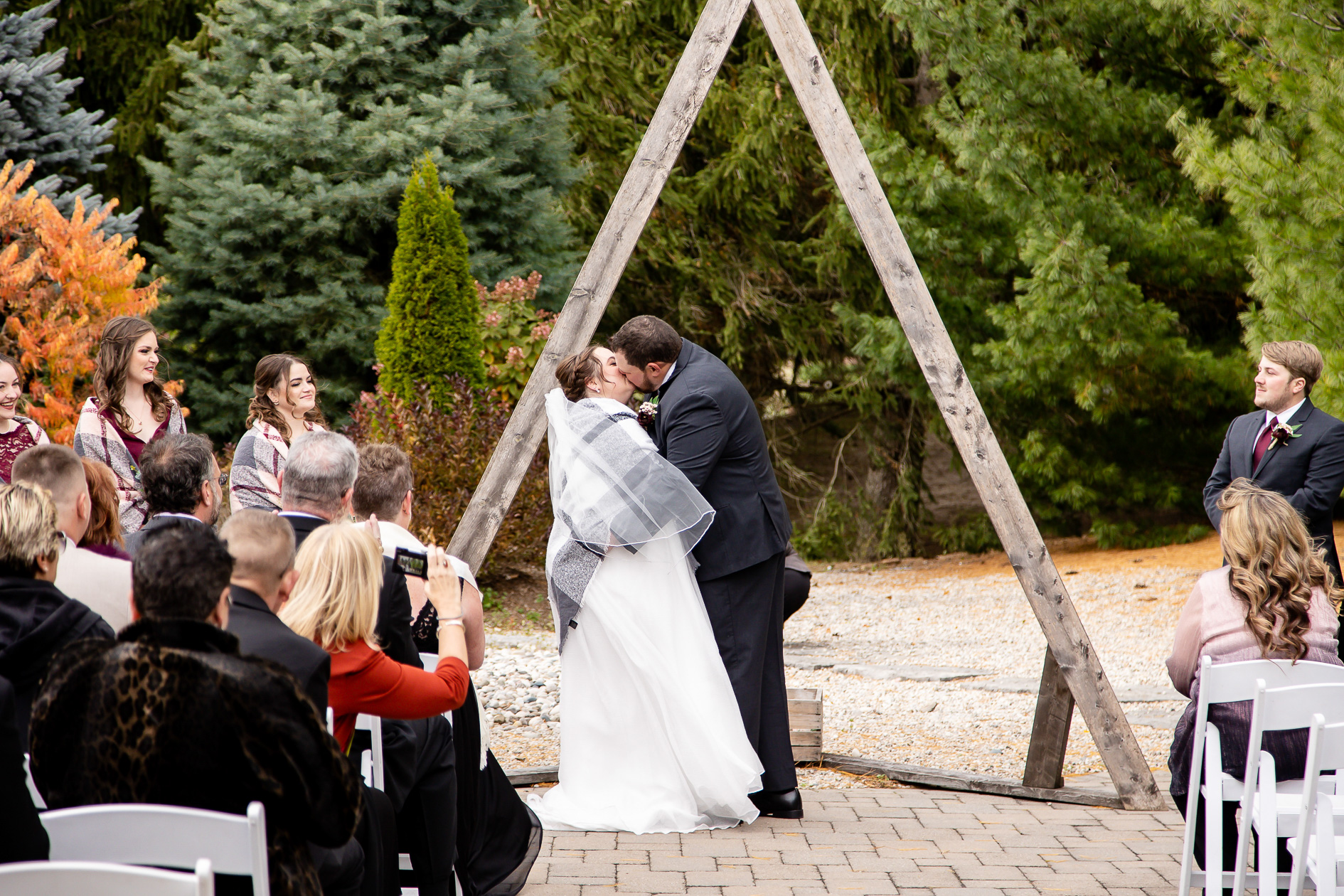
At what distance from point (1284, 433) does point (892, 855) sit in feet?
7.53

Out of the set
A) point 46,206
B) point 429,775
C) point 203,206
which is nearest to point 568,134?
point 203,206

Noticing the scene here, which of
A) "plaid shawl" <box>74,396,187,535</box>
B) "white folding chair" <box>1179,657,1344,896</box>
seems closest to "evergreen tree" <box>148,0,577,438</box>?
"plaid shawl" <box>74,396,187,535</box>

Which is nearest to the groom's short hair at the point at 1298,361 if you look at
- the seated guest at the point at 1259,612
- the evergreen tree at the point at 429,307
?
the seated guest at the point at 1259,612

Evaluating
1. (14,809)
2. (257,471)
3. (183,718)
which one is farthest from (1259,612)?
(257,471)

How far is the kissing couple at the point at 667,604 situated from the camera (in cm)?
406

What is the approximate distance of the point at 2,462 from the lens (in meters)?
4.29

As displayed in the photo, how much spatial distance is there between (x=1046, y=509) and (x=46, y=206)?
9305 millimetres

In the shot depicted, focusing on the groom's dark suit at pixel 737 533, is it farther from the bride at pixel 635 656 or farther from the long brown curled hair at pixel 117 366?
the long brown curled hair at pixel 117 366

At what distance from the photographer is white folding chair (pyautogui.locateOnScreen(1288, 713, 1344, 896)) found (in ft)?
8.12

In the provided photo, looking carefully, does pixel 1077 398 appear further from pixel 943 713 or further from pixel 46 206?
→ pixel 46 206

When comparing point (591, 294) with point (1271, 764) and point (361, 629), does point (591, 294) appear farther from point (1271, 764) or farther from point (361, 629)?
point (1271, 764)

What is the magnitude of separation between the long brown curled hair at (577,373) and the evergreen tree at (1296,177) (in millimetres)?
4865

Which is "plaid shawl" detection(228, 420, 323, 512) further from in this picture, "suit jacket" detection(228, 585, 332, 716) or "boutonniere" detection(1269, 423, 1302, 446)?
"boutonniere" detection(1269, 423, 1302, 446)

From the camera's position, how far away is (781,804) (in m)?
4.25
